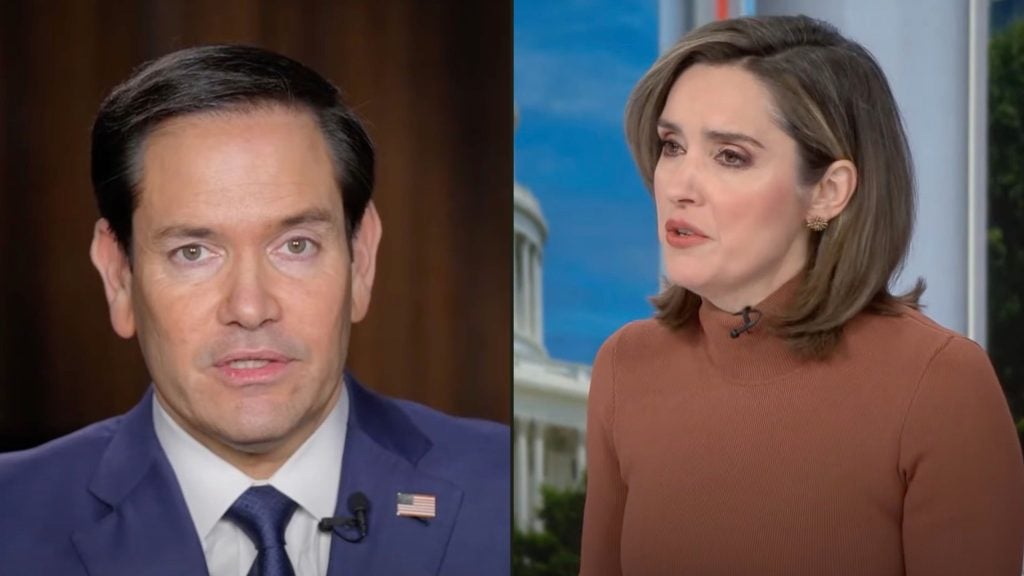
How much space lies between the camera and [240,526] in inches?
103

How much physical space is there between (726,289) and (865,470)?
1.30 feet

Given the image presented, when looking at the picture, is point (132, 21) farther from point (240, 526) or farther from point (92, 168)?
point (240, 526)

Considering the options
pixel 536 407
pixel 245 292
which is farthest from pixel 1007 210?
pixel 245 292

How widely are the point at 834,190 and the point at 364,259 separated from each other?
0.91 meters

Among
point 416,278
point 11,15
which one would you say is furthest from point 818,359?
point 11,15

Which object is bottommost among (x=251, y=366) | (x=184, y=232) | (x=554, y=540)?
(x=554, y=540)

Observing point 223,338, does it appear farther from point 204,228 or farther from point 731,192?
point 731,192

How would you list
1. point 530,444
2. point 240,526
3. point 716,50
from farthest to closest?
1. point 530,444
2. point 240,526
3. point 716,50

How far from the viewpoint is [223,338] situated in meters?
2.57

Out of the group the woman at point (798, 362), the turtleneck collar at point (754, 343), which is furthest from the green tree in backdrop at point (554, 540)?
the turtleneck collar at point (754, 343)

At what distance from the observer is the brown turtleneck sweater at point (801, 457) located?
2.30 meters

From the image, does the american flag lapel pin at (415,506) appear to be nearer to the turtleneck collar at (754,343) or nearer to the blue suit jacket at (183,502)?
the blue suit jacket at (183,502)

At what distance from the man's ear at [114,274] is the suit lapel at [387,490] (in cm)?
44

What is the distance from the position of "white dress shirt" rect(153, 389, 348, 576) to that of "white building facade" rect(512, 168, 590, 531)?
45cm
